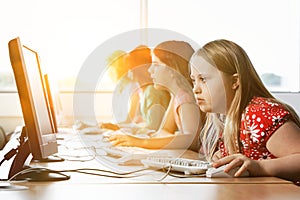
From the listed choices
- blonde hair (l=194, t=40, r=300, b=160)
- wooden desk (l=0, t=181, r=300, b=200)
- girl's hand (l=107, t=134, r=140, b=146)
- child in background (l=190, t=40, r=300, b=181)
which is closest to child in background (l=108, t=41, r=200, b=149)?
girl's hand (l=107, t=134, r=140, b=146)

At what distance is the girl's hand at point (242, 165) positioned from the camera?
1.29 metres

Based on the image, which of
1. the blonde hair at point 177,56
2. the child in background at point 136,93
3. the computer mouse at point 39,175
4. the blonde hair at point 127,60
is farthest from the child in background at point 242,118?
the blonde hair at point 127,60

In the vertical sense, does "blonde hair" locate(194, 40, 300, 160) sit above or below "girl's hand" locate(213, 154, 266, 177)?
above

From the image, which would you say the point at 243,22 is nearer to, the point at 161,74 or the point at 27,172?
the point at 161,74

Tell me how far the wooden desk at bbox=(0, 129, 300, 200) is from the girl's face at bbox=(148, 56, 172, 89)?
43.9 inches

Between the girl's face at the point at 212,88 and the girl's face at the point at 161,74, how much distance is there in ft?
2.22

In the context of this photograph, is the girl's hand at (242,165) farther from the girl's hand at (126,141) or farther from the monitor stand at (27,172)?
the girl's hand at (126,141)

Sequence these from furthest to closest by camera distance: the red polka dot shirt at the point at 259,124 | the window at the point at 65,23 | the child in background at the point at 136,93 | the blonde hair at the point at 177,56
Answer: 1. the window at the point at 65,23
2. the child in background at the point at 136,93
3. the blonde hair at the point at 177,56
4. the red polka dot shirt at the point at 259,124

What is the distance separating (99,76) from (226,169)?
3222 millimetres

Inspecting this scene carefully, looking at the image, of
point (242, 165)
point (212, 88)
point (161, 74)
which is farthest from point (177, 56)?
point (242, 165)

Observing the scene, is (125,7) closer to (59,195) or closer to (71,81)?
(71,81)

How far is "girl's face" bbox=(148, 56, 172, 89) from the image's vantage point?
95.4 inches

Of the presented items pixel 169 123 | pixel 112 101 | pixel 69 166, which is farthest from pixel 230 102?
pixel 112 101

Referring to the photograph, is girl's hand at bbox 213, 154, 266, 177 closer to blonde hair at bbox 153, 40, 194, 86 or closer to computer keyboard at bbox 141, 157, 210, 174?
computer keyboard at bbox 141, 157, 210, 174
